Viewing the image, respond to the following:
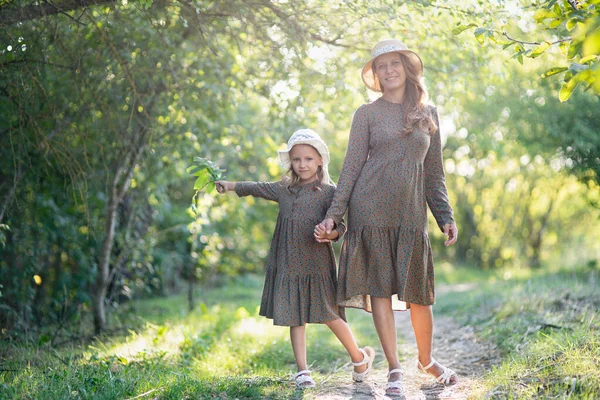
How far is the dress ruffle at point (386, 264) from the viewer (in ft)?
11.6

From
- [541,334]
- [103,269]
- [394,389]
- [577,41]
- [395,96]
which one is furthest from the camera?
[103,269]

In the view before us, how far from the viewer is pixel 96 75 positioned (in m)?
5.07

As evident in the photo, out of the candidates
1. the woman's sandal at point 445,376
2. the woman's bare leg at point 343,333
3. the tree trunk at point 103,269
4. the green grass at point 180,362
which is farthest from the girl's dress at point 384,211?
the tree trunk at point 103,269

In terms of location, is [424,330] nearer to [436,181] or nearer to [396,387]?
[396,387]

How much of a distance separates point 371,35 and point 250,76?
1256 mm

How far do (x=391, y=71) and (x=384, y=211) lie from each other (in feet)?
2.65

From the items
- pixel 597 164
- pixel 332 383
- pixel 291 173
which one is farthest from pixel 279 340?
pixel 597 164

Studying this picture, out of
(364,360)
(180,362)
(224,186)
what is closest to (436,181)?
(364,360)

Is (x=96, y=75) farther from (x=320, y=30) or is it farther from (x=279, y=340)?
(x=279, y=340)

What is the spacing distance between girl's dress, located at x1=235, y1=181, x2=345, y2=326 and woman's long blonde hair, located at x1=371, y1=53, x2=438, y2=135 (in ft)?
2.13

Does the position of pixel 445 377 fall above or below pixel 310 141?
below

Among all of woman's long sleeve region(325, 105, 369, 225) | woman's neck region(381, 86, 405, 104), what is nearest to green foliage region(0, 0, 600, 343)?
woman's neck region(381, 86, 405, 104)

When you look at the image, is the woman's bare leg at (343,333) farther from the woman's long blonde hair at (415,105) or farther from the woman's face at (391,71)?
the woman's face at (391,71)

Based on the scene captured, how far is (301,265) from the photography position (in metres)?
3.80
